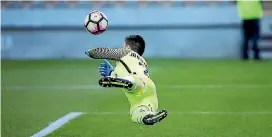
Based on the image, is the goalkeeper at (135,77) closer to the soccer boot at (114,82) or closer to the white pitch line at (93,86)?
the soccer boot at (114,82)

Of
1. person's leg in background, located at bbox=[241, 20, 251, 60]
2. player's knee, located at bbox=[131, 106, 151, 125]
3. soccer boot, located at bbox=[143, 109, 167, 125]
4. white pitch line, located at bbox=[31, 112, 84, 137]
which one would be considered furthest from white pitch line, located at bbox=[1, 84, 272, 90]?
person's leg in background, located at bbox=[241, 20, 251, 60]

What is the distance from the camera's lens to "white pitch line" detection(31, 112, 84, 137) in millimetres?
9505

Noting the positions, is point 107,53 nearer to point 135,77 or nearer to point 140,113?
point 135,77

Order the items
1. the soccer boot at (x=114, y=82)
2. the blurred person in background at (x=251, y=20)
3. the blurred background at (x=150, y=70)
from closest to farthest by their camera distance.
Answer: the soccer boot at (x=114, y=82)
the blurred background at (x=150, y=70)
the blurred person in background at (x=251, y=20)

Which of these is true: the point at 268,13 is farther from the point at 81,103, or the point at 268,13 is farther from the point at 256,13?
the point at 81,103

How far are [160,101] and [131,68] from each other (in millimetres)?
4284

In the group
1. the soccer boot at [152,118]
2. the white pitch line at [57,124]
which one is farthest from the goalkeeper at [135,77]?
the white pitch line at [57,124]

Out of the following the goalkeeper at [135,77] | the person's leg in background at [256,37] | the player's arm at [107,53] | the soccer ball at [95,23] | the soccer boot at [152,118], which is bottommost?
the person's leg in background at [256,37]

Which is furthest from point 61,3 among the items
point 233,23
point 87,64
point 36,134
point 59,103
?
point 36,134

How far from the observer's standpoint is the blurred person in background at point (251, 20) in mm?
21547

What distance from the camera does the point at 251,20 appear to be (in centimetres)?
2162

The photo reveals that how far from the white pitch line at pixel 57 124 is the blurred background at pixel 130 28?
39.4 ft

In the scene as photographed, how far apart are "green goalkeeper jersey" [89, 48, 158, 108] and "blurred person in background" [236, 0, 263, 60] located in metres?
13.2

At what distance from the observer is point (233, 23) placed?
76.0 ft
